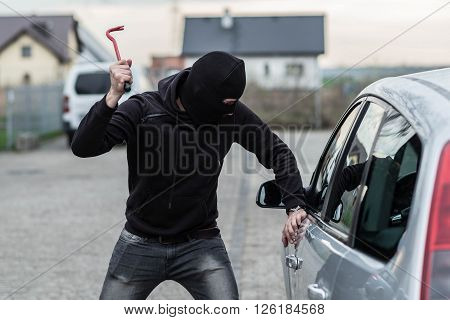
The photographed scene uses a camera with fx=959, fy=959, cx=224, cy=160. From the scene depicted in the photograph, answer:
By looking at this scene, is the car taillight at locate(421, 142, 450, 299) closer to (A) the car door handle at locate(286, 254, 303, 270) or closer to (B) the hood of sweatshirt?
(A) the car door handle at locate(286, 254, 303, 270)

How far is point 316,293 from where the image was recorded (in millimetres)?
3135

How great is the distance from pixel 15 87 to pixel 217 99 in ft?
78.4

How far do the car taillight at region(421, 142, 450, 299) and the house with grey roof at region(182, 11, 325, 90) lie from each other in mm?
33566

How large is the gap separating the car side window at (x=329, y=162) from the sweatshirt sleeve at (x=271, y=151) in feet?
0.32

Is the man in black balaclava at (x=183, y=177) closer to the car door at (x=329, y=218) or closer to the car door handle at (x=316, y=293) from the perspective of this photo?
the car door at (x=329, y=218)

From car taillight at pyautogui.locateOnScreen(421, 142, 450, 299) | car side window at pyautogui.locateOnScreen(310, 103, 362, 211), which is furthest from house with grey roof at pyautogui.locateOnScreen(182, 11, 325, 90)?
car taillight at pyautogui.locateOnScreen(421, 142, 450, 299)

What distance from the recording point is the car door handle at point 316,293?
3048mm

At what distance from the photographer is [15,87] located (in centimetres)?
2694

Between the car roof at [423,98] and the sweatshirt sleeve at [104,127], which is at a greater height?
the car roof at [423,98]

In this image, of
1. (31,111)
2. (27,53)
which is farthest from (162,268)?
(27,53)

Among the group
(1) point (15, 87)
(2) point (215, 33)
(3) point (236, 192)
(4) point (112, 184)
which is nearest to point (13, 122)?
(1) point (15, 87)

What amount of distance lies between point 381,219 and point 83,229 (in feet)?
26.5

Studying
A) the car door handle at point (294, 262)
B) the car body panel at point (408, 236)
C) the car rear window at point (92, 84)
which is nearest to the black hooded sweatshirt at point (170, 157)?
the car door handle at point (294, 262)
